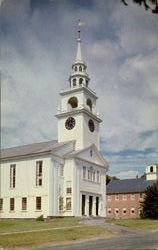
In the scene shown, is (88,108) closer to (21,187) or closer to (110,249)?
(21,187)

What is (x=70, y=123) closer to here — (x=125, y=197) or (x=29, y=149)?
(x=29, y=149)

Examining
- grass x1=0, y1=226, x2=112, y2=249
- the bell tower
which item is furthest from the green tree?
grass x1=0, y1=226, x2=112, y2=249

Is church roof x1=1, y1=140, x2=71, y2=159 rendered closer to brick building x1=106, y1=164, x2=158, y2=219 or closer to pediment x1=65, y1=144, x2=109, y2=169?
pediment x1=65, y1=144, x2=109, y2=169

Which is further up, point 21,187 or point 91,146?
point 91,146

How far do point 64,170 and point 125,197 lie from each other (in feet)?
112

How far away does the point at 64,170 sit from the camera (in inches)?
1415

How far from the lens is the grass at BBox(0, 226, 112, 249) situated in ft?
54.6

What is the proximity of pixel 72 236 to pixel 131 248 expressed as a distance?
18.2ft

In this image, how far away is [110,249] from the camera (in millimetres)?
14648

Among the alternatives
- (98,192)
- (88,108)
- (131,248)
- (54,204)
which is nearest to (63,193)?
(54,204)

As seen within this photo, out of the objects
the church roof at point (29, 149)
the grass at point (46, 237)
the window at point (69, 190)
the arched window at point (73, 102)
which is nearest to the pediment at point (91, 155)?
the church roof at point (29, 149)

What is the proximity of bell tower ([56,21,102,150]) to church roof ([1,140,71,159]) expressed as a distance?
163cm

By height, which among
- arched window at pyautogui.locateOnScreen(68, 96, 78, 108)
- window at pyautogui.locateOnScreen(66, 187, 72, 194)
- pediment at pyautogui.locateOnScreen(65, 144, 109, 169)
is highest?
arched window at pyautogui.locateOnScreen(68, 96, 78, 108)

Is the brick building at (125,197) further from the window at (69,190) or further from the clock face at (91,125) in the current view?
the window at (69,190)
